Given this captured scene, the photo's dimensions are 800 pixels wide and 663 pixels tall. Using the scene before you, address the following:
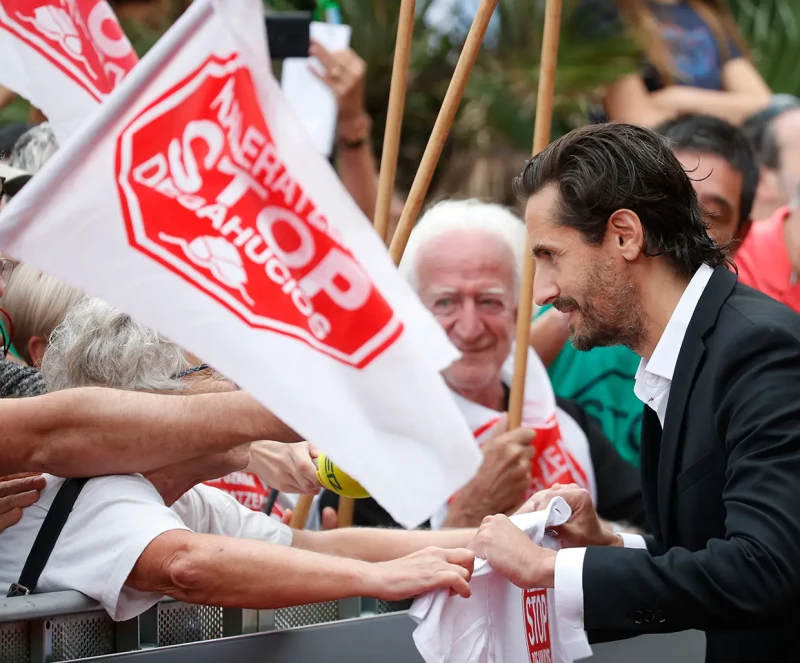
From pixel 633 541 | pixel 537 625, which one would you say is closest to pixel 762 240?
pixel 633 541

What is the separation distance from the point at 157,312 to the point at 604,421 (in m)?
2.56

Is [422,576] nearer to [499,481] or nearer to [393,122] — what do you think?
[499,481]

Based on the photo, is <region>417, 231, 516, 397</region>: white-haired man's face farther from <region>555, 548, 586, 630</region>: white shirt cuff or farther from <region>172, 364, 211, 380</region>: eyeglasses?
<region>555, 548, 586, 630</region>: white shirt cuff

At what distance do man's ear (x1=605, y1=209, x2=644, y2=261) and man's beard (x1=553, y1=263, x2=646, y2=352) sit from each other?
45mm

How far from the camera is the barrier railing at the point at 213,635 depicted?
247cm

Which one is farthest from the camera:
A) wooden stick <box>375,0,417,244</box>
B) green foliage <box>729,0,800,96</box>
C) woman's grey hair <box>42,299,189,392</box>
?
green foliage <box>729,0,800,96</box>

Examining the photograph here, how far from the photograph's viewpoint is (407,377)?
88.0 inches

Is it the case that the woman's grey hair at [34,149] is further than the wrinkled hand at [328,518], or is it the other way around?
the woman's grey hair at [34,149]

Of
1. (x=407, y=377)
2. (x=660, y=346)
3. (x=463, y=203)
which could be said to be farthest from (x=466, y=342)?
(x=407, y=377)

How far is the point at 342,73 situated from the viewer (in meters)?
5.02

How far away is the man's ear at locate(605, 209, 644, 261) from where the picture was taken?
2656mm

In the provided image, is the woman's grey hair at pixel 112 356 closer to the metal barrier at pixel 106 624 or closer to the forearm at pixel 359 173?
the metal barrier at pixel 106 624

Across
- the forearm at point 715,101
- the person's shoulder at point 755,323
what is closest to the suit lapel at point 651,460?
the person's shoulder at point 755,323

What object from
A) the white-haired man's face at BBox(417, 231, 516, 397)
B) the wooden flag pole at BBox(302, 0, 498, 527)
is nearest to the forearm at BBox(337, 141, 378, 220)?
the white-haired man's face at BBox(417, 231, 516, 397)
